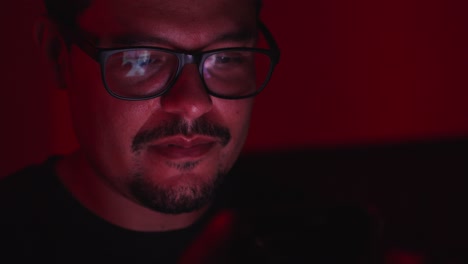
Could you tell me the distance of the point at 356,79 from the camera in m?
1.64

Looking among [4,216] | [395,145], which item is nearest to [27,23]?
[4,216]

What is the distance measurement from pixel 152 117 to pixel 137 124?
0.03 m

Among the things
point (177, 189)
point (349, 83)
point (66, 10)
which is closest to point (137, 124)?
point (177, 189)

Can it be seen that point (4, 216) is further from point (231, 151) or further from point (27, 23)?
point (27, 23)

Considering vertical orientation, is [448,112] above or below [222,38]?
below

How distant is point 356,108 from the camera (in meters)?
1.66

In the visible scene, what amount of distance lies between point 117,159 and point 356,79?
94cm

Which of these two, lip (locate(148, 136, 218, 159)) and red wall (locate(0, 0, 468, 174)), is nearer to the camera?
lip (locate(148, 136, 218, 159))

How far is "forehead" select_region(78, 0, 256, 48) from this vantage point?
Result: 89cm

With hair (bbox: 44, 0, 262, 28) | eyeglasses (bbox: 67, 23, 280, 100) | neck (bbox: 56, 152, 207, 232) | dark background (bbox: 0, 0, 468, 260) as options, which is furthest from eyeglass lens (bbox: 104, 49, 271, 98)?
dark background (bbox: 0, 0, 468, 260)

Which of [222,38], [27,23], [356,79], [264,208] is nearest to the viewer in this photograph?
[264,208]

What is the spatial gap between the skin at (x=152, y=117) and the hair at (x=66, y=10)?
15mm

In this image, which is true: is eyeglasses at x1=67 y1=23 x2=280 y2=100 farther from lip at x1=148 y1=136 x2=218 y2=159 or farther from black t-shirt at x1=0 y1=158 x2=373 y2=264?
black t-shirt at x1=0 y1=158 x2=373 y2=264

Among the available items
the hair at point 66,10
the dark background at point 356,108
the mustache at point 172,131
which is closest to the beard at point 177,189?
the mustache at point 172,131
